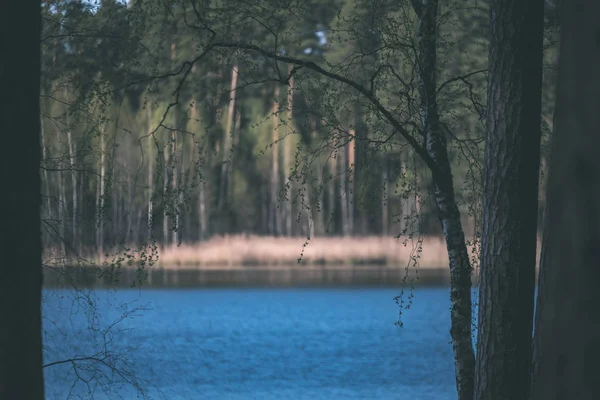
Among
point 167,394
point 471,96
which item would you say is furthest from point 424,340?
point 471,96

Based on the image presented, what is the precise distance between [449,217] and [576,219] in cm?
334

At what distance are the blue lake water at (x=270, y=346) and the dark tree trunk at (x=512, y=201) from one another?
2542mm

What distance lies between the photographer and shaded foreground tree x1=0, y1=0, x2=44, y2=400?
11.7 ft

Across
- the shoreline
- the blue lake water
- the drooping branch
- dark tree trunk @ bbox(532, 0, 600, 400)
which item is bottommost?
the blue lake water

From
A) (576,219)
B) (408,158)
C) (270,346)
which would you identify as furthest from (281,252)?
(576,219)

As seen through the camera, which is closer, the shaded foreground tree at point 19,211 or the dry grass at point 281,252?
the shaded foreground tree at point 19,211

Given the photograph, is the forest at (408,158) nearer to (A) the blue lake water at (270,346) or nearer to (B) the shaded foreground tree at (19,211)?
(B) the shaded foreground tree at (19,211)

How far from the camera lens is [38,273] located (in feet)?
12.1

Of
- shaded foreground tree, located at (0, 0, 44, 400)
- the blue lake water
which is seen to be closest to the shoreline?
the blue lake water

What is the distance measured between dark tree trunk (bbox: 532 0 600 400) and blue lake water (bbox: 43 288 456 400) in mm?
3422

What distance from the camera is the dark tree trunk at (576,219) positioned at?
3.20 meters

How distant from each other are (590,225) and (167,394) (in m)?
12.4

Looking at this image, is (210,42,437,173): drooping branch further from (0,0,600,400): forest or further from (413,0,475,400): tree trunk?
(413,0,475,400): tree trunk

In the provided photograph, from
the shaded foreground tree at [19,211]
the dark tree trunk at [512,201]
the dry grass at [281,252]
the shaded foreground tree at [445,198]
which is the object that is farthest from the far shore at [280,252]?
the shaded foreground tree at [19,211]
